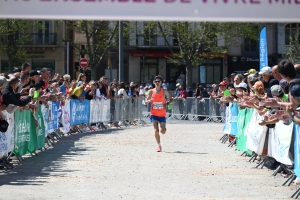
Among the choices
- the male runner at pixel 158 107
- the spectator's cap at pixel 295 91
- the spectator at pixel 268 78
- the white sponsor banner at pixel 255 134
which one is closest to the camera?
the spectator's cap at pixel 295 91

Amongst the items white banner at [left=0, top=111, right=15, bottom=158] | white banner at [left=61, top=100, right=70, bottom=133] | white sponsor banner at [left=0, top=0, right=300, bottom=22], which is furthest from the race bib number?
white sponsor banner at [left=0, top=0, right=300, bottom=22]

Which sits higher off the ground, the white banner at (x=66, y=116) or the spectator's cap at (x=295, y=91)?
the spectator's cap at (x=295, y=91)

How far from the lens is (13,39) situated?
6606 cm

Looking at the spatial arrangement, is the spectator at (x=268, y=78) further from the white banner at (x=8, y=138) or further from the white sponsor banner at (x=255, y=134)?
the white banner at (x=8, y=138)

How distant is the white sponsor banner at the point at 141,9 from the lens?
4.67 metres

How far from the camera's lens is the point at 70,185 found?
1251 centimetres

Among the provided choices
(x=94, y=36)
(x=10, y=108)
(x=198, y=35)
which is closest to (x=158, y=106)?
(x=10, y=108)

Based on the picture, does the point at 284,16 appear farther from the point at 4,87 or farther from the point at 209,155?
the point at 209,155

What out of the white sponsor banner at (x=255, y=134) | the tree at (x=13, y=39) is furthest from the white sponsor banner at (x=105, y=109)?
the tree at (x=13, y=39)

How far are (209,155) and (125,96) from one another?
17590 millimetres

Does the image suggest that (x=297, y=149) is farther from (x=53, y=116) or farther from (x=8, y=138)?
(x=53, y=116)

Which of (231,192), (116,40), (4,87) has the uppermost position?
(116,40)

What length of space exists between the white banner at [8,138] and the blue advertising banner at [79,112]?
1135 centimetres

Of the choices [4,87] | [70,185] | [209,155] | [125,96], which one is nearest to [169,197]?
[70,185]
